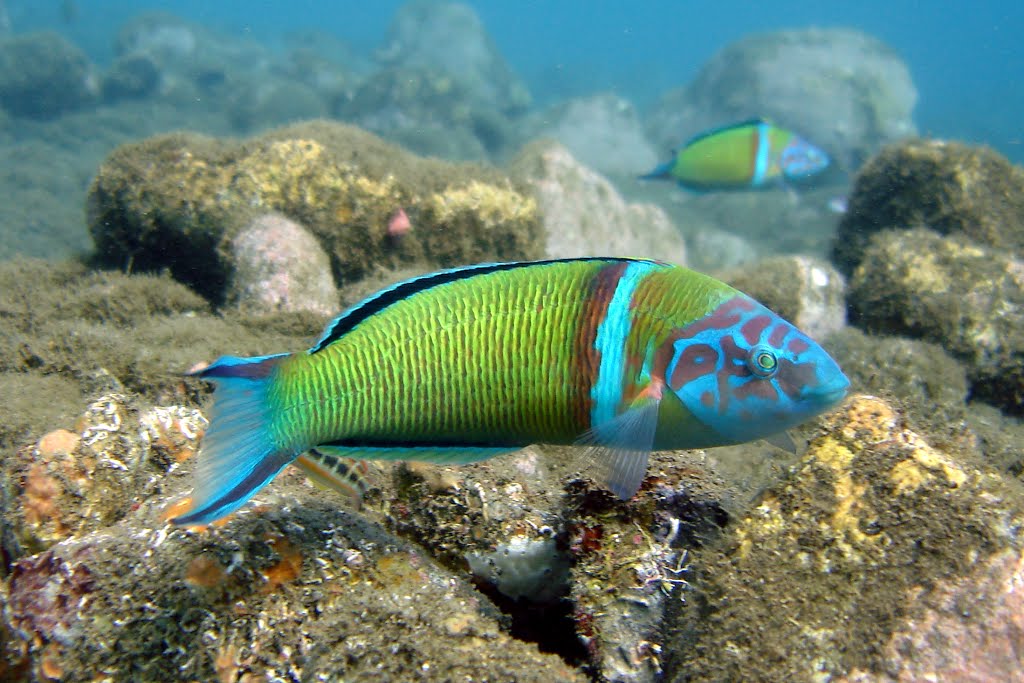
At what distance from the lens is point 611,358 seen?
1930 mm

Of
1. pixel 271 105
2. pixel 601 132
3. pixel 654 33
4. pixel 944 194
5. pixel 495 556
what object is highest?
pixel 654 33

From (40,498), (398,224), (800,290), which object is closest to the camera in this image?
(40,498)

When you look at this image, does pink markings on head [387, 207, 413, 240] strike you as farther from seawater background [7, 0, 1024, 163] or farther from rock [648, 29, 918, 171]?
rock [648, 29, 918, 171]

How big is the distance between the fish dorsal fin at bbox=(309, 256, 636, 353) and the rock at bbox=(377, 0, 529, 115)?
86.8 feet

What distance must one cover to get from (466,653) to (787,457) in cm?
153

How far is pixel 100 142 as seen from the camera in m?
17.5

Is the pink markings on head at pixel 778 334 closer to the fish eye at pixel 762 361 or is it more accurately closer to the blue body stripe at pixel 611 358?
the fish eye at pixel 762 361

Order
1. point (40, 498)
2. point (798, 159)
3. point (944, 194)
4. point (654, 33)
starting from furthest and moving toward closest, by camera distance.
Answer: point (654, 33) → point (798, 159) → point (944, 194) → point (40, 498)

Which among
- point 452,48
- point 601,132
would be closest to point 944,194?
point 601,132

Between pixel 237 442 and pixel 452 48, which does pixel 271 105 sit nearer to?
pixel 452 48

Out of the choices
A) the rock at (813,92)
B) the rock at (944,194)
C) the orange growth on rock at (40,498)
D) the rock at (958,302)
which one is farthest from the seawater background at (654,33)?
the rock at (813,92)

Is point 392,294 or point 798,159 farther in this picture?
point 798,159

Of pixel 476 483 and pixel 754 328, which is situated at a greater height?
pixel 754 328

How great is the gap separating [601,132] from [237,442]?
80.4 feet
